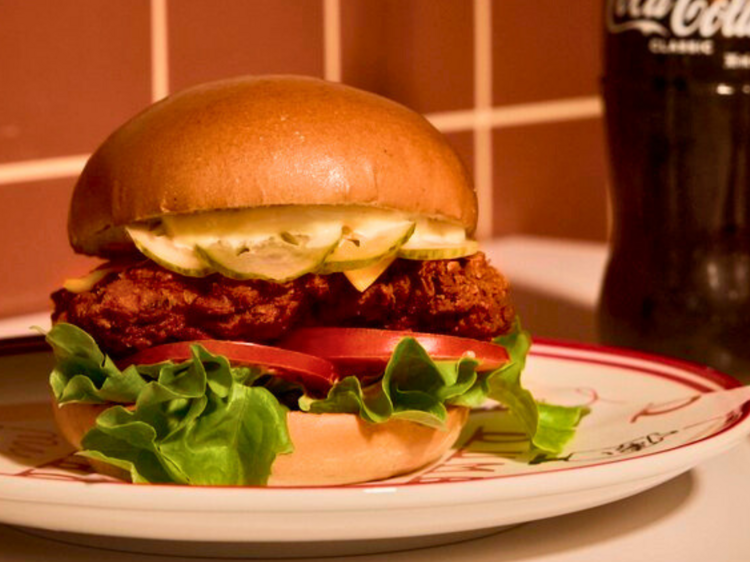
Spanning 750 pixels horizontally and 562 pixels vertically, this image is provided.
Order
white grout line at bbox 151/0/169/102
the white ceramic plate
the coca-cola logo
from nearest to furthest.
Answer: the white ceramic plate
the coca-cola logo
white grout line at bbox 151/0/169/102

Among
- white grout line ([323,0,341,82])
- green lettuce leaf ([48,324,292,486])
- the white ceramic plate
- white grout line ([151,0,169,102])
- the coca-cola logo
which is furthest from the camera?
white grout line ([323,0,341,82])

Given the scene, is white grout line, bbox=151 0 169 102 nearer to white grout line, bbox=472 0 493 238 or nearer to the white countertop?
white grout line, bbox=472 0 493 238

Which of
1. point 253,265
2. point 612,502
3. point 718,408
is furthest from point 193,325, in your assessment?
point 718,408

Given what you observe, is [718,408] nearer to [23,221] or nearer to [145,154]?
[145,154]

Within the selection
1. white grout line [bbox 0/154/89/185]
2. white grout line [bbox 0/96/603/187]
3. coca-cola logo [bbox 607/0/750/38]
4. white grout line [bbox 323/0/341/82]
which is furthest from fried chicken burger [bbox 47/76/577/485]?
white grout line [bbox 0/96/603/187]

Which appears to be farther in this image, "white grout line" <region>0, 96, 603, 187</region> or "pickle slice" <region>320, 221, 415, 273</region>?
"white grout line" <region>0, 96, 603, 187</region>

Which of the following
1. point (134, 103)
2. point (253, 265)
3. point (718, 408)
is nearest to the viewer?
point (253, 265)

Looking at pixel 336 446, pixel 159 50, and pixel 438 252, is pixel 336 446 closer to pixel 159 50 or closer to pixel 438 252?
pixel 438 252
